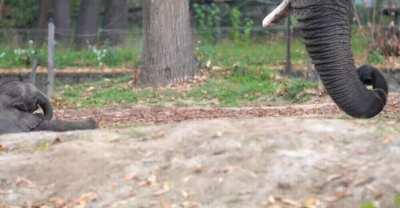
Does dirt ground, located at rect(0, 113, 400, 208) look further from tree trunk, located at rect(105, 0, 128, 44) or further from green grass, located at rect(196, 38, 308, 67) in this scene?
tree trunk, located at rect(105, 0, 128, 44)

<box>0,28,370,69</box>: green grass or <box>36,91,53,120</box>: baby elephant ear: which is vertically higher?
<box>36,91,53,120</box>: baby elephant ear

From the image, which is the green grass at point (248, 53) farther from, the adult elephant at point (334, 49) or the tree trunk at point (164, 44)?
the adult elephant at point (334, 49)

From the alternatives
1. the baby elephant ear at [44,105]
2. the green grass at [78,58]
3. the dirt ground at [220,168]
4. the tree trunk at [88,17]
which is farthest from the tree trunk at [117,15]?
the dirt ground at [220,168]

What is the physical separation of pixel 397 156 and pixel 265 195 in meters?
Result: 1.03

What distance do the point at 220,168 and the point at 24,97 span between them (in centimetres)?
460

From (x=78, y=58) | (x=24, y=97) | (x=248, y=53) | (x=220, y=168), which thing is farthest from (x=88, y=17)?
(x=220, y=168)

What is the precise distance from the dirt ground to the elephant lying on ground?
7.06ft

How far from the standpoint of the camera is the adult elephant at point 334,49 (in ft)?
23.6

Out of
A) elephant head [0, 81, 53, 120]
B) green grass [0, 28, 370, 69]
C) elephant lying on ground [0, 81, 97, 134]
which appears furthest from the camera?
green grass [0, 28, 370, 69]

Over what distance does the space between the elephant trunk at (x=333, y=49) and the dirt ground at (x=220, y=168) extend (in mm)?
933

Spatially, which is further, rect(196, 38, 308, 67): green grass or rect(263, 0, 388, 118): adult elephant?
rect(196, 38, 308, 67): green grass

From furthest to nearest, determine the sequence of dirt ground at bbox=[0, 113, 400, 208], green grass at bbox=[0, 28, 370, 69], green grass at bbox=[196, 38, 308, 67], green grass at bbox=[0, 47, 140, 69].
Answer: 1. green grass at bbox=[0, 47, 140, 69]
2. green grass at bbox=[0, 28, 370, 69]
3. green grass at bbox=[196, 38, 308, 67]
4. dirt ground at bbox=[0, 113, 400, 208]

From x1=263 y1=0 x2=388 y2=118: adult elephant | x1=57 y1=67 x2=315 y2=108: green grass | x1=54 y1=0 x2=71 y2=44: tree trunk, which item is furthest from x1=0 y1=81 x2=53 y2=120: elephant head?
x1=54 y1=0 x2=71 y2=44: tree trunk

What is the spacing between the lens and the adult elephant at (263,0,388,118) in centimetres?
719
